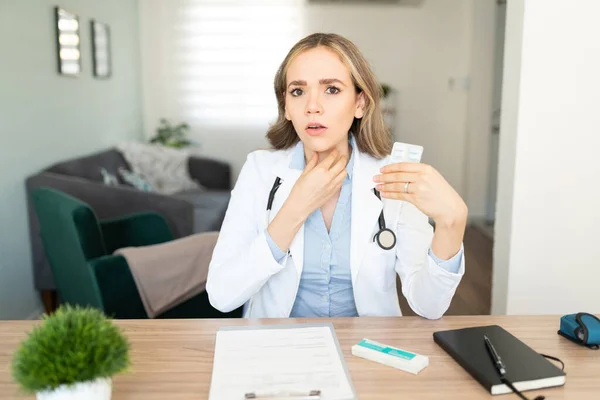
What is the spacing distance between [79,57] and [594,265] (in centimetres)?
350

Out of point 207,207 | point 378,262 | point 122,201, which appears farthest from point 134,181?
point 378,262

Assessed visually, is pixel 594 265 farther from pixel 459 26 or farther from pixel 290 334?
pixel 459 26

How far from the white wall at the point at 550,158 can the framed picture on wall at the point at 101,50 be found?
11.1 feet

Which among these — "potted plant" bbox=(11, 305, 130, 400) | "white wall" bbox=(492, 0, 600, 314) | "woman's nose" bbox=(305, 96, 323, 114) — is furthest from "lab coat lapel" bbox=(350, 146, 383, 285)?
"potted plant" bbox=(11, 305, 130, 400)

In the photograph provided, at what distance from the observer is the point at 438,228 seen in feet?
3.91

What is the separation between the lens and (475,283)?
4008 millimetres

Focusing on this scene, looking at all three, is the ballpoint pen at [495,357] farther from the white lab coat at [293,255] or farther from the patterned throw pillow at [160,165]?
the patterned throw pillow at [160,165]

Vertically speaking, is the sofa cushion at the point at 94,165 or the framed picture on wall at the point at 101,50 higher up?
the framed picture on wall at the point at 101,50

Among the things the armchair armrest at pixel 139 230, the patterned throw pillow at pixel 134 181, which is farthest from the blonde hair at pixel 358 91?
the patterned throw pillow at pixel 134 181

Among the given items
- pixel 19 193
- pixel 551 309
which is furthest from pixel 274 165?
pixel 19 193

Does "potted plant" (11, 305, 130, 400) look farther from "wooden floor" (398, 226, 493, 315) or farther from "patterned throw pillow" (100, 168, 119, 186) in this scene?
"patterned throw pillow" (100, 168, 119, 186)

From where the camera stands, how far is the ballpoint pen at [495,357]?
95cm

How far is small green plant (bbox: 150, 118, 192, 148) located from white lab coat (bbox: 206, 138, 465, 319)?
171 inches

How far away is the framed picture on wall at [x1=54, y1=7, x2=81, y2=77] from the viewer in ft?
11.8
